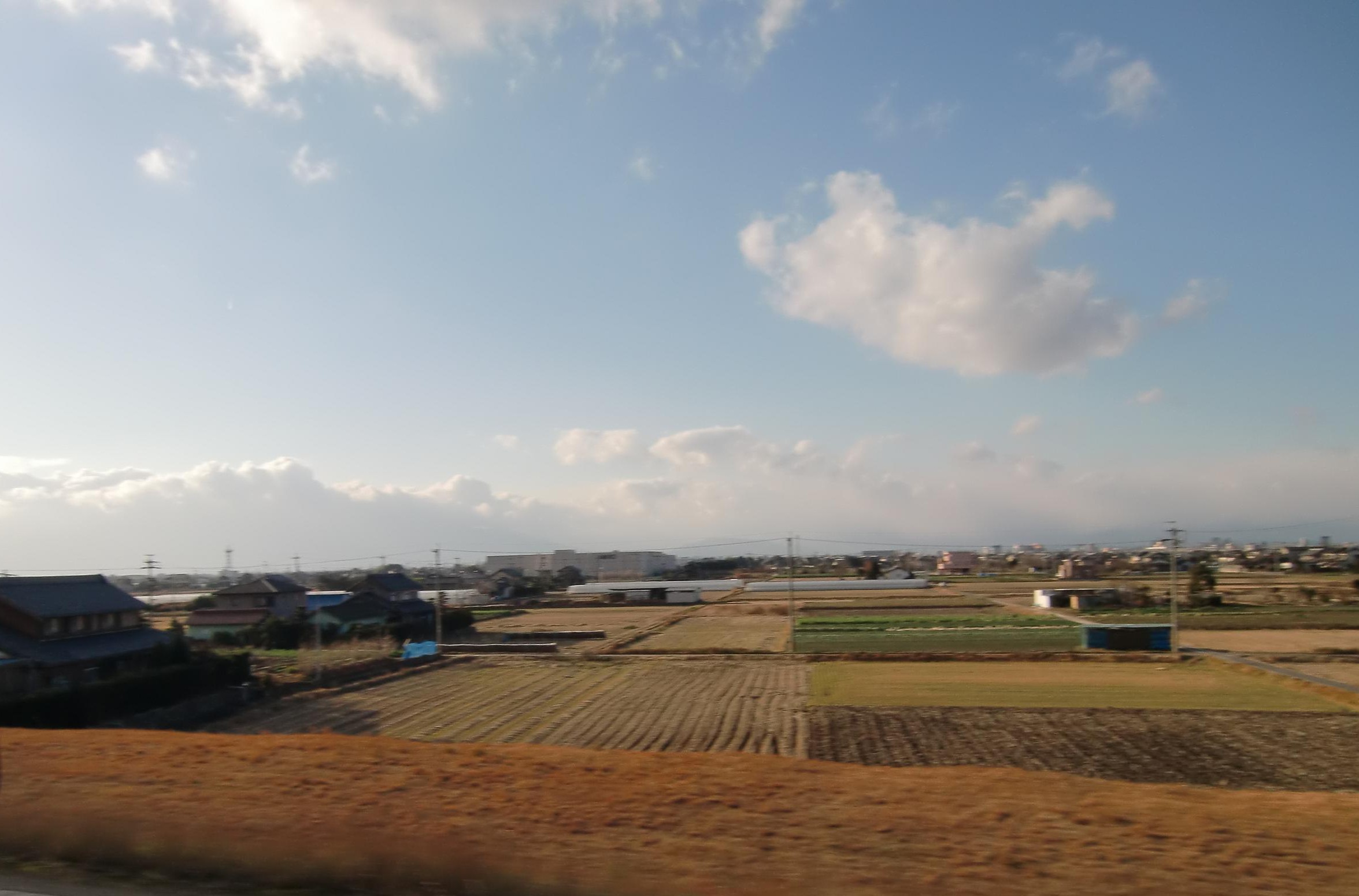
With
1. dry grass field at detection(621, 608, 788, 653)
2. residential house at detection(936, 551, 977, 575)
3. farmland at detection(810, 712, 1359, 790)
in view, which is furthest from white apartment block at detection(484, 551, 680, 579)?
farmland at detection(810, 712, 1359, 790)

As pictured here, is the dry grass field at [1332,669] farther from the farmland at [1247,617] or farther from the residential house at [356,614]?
the residential house at [356,614]

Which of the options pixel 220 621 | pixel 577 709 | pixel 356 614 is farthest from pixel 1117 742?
pixel 220 621

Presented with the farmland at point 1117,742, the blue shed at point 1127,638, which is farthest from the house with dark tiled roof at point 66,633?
the blue shed at point 1127,638

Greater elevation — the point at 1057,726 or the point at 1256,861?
the point at 1256,861

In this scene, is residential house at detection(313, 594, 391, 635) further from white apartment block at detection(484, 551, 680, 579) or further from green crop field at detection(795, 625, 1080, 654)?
white apartment block at detection(484, 551, 680, 579)

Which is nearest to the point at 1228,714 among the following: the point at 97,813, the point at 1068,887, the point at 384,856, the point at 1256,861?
the point at 1256,861

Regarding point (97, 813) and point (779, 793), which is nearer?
point (97, 813)

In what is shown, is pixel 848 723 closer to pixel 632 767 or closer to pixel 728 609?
pixel 632 767
